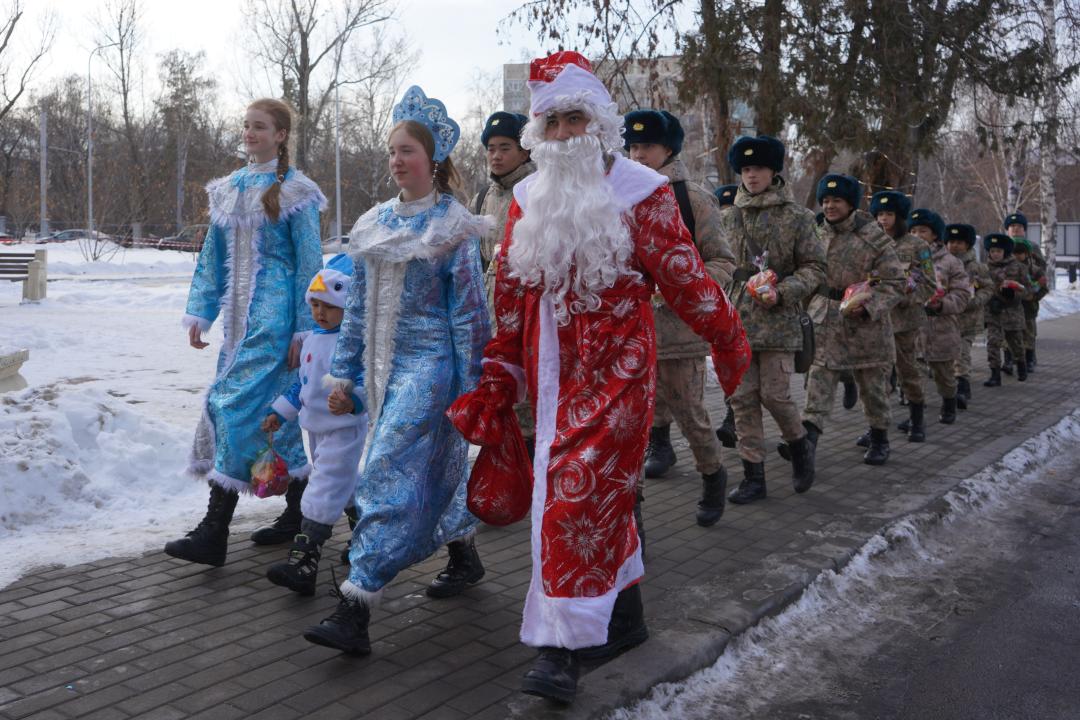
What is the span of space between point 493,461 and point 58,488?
3175 mm

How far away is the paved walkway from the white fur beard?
1340 mm

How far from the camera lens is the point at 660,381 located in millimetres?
5910

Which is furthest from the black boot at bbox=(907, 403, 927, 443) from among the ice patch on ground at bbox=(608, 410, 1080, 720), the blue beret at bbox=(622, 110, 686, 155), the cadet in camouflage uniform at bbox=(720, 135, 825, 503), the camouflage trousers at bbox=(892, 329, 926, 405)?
the blue beret at bbox=(622, 110, 686, 155)

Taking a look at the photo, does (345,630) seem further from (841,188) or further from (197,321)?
(841,188)

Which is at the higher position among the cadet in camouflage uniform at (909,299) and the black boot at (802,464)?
the cadet in camouflage uniform at (909,299)

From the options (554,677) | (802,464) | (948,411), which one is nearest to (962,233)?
(948,411)

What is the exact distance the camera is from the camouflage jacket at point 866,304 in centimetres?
764

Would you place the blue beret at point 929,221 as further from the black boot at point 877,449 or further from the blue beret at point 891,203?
the black boot at point 877,449

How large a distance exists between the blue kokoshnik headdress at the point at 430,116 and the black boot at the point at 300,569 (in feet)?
5.64

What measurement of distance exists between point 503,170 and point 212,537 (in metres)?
2.46

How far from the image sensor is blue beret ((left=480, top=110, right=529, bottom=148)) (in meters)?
5.68

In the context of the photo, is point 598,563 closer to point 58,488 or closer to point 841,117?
point 58,488

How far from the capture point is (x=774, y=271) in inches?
254

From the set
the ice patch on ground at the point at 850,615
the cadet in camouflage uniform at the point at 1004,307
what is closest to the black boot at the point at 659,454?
the ice patch on ground at the point at 850,615
